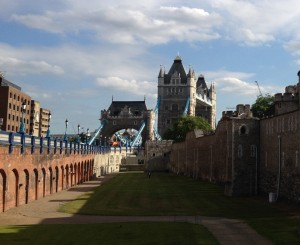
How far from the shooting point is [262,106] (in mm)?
106562

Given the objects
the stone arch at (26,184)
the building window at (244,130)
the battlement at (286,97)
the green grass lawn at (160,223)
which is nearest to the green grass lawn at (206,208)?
the green grass lawn at (160,223)

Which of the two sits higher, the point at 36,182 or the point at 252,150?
the point at 252,150

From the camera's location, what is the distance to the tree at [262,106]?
103537mm

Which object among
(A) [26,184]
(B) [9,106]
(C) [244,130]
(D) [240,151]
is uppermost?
(B) [9,106]

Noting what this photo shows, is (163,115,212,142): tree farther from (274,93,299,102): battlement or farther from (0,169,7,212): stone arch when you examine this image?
(0,169,7,212): stone arch

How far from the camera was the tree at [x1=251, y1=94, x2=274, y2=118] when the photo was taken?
104m

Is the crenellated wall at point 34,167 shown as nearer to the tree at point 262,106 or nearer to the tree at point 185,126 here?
the tree at point 262,106

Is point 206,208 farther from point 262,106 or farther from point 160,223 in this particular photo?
point 262,106

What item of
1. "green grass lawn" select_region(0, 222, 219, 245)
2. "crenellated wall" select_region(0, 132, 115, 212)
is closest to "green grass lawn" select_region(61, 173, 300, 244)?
"crenellated wall" select_region(0, 132, 115, 212)

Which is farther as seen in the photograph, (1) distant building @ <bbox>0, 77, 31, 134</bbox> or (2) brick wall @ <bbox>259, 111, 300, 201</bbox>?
(1) distant building @ <bbox>0, 77, 31, 134</bbox>

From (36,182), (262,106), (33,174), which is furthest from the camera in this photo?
(262,106)

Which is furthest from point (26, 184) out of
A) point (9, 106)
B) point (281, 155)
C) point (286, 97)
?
point (9, 106)

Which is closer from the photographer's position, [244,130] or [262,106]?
[244,130]

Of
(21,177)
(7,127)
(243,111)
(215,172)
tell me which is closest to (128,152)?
(7,127)
